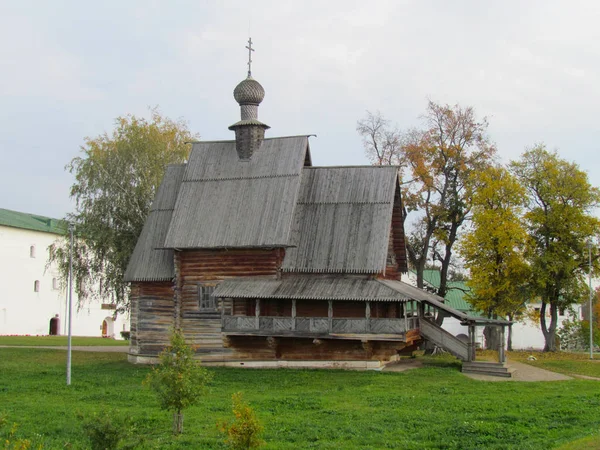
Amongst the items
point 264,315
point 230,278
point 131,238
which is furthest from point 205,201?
point 131,238

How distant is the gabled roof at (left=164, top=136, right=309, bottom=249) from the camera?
2833cm

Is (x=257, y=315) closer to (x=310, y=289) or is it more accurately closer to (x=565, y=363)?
(x=310, y=289)

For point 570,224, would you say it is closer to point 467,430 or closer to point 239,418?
point 467,430

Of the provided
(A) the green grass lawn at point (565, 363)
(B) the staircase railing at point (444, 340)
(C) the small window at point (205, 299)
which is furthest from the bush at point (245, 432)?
(A) the green grass lawn at point (565, 363)

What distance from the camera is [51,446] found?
49.5ft

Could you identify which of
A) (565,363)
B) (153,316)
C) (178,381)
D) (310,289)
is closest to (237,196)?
(310,289)

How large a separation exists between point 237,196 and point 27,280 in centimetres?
3936

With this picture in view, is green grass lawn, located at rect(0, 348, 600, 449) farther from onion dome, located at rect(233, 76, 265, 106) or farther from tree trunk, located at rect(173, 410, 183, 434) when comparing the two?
onion dome, located at rect(233, 76, 265, 106)

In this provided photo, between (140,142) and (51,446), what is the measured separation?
25238mm

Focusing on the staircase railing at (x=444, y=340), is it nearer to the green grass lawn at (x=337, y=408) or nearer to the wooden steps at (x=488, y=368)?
the wooden steps at (x=488, y=368)

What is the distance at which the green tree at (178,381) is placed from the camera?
16047 mm

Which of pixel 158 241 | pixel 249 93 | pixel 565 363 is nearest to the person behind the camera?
pixel 565 363

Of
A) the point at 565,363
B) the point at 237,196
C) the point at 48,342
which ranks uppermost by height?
the point at 237,196

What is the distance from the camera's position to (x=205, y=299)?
29031mm
